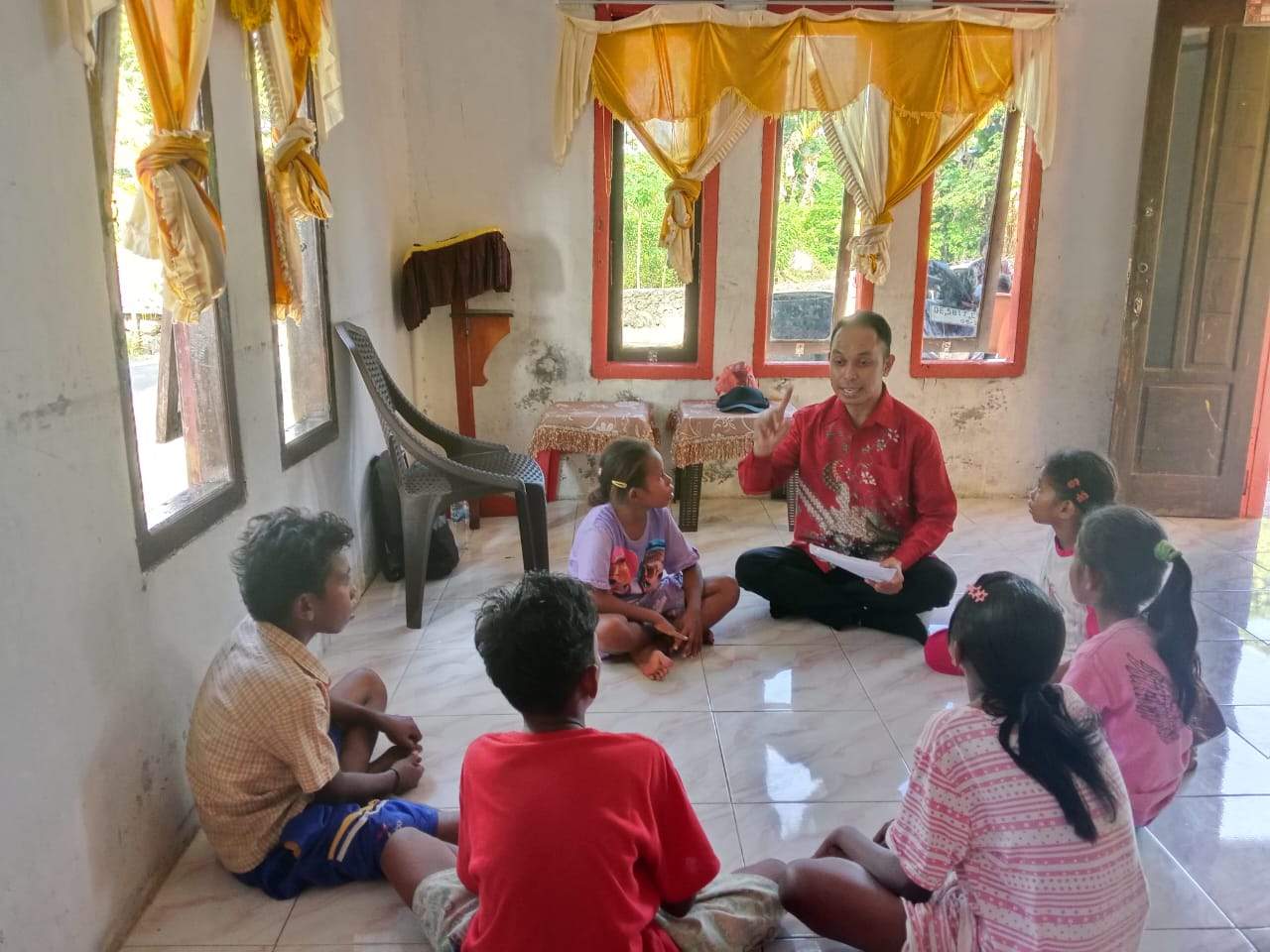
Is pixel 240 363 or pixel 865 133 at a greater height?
pixel 865 133

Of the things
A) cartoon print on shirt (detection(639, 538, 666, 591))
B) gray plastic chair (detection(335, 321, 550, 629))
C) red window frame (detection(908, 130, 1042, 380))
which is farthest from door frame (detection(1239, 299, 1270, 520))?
gray plastic chair (detection(335, 321, 550, 629))

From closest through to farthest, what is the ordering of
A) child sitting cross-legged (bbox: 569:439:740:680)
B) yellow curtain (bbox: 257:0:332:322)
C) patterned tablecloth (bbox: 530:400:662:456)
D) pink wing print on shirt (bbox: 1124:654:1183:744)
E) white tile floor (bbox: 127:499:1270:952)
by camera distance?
pink wing print on shirt (bbox: 1124:654:1183:744)
white tile floor (bbox: 127:499:1270:952)
yellow curtain (bbox: 257:0:332:322)
child sitting cross-legged (bbox: 569:439:740:680)
patterned tablecloth (bbox: 530:400:662:456)

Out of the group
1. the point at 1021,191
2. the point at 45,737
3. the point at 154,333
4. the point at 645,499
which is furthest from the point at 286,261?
the point at 1021,191

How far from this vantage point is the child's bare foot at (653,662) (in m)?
2.95

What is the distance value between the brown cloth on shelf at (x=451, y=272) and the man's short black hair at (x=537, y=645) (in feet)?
11.1

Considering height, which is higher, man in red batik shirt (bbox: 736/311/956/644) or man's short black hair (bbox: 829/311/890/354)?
man's short black hair (bbox: 829/311/890/354)

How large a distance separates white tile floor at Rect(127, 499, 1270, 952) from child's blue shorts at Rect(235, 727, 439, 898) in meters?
0.03

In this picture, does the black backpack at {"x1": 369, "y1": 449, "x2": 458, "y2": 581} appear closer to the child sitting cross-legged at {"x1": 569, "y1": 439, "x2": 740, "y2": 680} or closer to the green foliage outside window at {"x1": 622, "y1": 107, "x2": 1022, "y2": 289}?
the child sitting cross-legged at {"x1": 569, "y1": 439, "x2": 740, "y2": 680}

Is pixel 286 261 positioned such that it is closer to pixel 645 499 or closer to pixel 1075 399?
pixel 645 499

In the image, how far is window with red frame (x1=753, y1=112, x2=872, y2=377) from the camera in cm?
498

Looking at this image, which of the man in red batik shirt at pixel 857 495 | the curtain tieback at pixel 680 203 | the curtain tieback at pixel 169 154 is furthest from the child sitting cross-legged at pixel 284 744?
the curtain tieback at pixel 680 203

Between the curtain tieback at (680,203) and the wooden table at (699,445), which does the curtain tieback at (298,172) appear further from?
the curtain tieback at (680,203)

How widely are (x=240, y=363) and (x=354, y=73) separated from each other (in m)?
1.80

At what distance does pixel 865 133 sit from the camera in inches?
189
